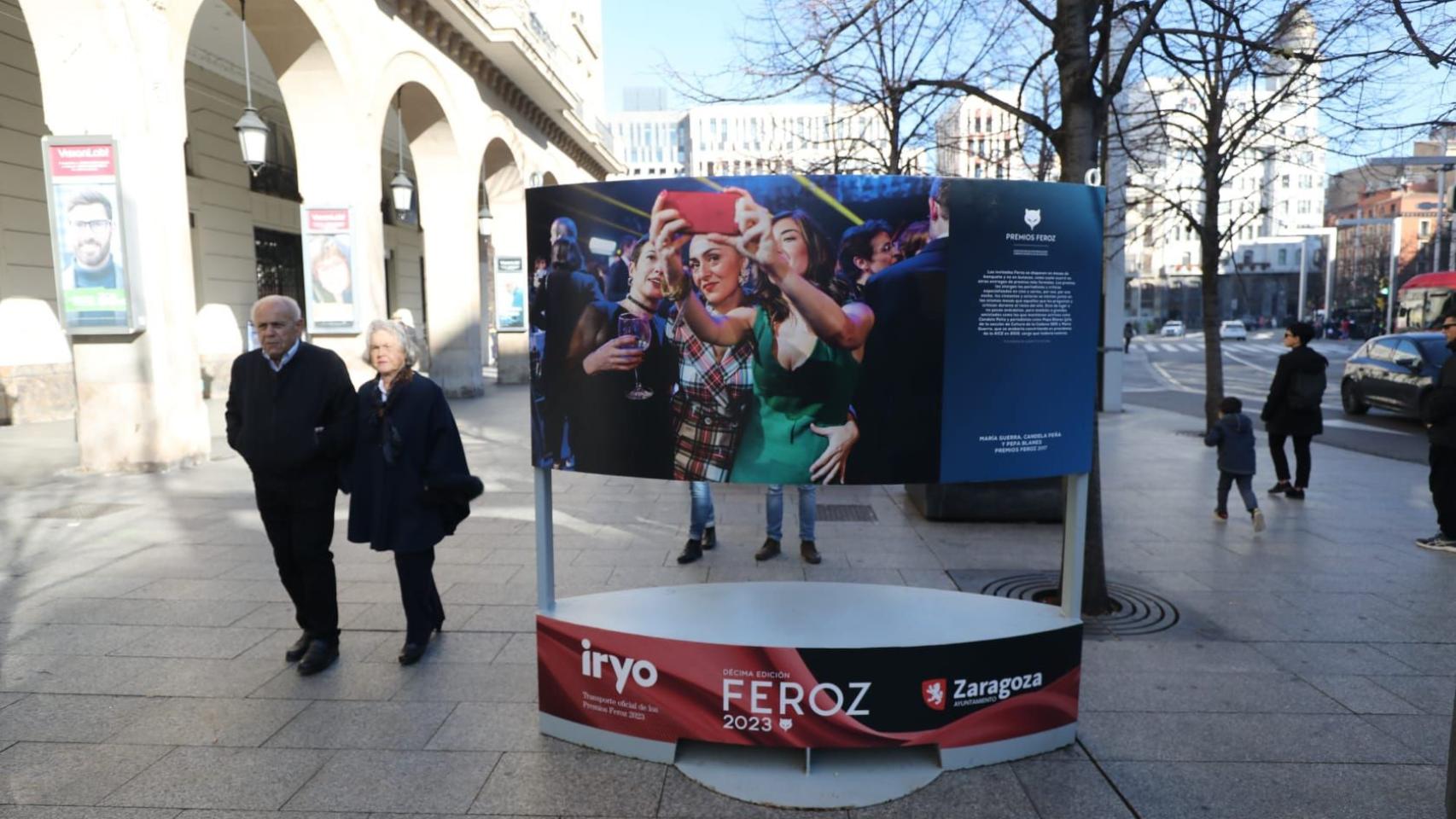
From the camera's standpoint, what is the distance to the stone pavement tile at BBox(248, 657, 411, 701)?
13.0 ft

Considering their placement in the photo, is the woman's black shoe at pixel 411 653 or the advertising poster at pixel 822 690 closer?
the advertising poster at pixel 822 690

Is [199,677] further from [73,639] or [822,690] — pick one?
[822,690]

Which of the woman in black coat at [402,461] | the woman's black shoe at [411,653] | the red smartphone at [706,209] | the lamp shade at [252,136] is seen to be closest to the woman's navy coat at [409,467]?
the woman in black coat at [402,461]

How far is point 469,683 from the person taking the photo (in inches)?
161

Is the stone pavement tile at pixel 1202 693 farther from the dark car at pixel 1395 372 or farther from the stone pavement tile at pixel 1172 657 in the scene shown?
the dark car at pixel 1395 372

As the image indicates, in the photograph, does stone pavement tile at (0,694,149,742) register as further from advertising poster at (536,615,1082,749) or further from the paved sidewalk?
advertising poster at (536,615,1082,749)

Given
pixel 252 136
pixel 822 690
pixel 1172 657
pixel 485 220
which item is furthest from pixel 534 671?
pixel 485 220

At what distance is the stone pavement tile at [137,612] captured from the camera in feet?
16.2

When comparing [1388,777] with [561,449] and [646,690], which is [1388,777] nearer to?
[646,690]

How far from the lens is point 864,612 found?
3.64 meters

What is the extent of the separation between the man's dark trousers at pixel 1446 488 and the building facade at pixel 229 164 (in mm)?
12360

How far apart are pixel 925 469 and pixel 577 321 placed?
1.41 metres

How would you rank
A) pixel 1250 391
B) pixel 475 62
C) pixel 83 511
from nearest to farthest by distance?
1. pixel 83 511
2. pixel 475 62
3. pixel 1250 391

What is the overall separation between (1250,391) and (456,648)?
23.2 meters
